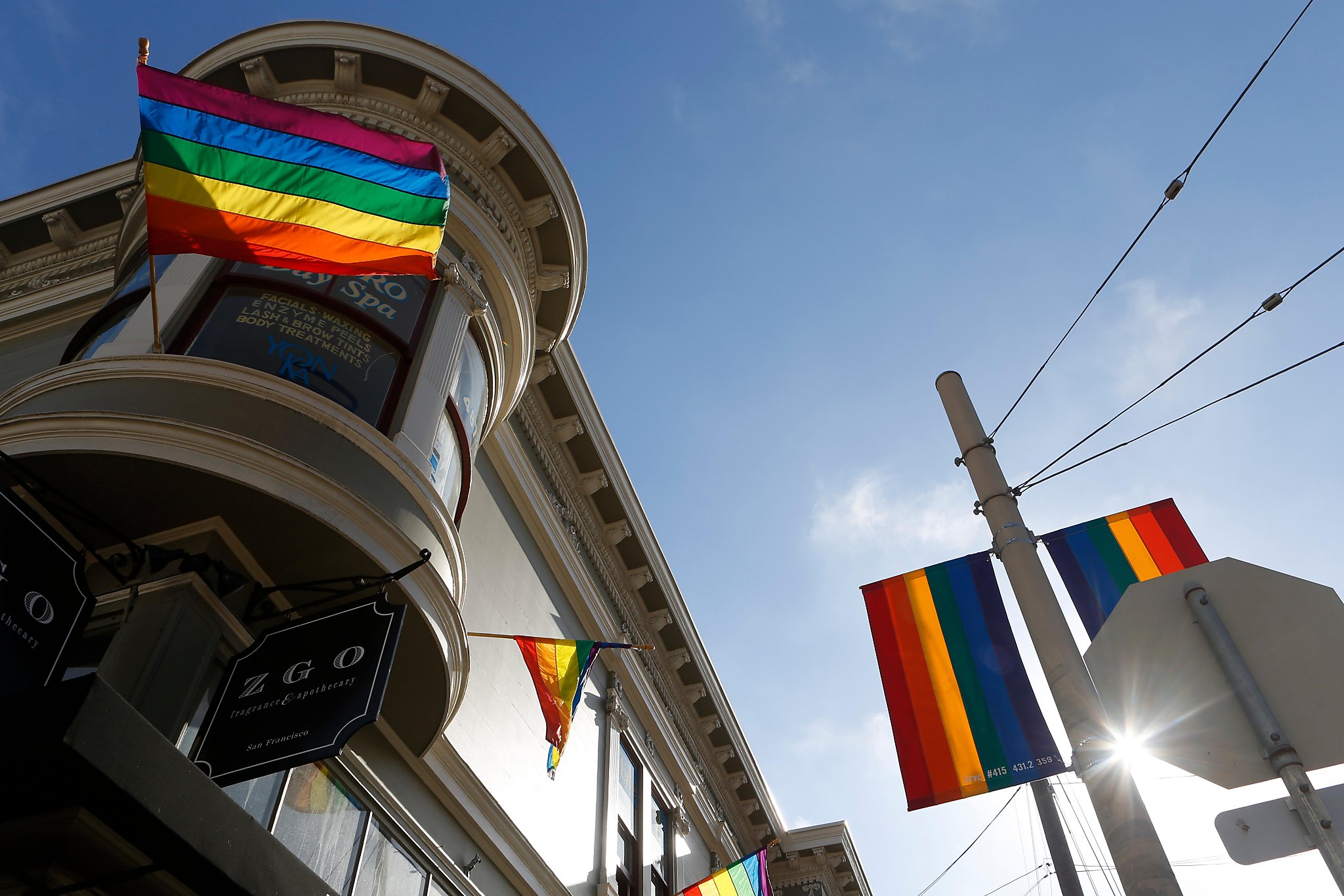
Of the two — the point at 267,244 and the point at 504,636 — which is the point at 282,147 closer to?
the point at 267,244

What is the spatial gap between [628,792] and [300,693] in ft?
34.9

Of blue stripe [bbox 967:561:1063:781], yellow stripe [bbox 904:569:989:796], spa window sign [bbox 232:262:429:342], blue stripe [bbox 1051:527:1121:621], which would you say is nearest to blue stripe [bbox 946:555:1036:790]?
blue stripe [bbox 967:561:1063:781]

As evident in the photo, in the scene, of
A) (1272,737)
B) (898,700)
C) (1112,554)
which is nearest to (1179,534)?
(1112,554)

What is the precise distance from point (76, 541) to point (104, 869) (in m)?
2.75

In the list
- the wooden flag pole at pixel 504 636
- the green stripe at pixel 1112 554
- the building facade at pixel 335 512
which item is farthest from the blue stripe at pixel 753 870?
the green stripe at pixel 1112 554

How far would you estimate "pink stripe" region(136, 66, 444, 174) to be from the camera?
24.2 ft

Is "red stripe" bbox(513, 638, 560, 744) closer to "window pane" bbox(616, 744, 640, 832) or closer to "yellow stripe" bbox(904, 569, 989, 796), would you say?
"yellow stripe" bbox(904, 569, 989, 796)

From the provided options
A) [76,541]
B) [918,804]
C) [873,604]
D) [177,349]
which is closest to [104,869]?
[76,541]

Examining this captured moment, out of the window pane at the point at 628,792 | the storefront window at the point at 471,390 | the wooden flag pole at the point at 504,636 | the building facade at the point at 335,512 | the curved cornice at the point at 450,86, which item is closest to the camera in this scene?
the building facade at the point at 335,512

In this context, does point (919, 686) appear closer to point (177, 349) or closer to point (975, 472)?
point (975, 472)

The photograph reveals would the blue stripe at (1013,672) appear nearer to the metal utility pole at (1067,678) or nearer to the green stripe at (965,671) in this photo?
the green stripe at (965,671)

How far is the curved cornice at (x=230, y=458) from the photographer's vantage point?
6.61 metres

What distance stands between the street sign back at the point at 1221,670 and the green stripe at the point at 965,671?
3572mm

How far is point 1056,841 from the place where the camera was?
10.5 metres
